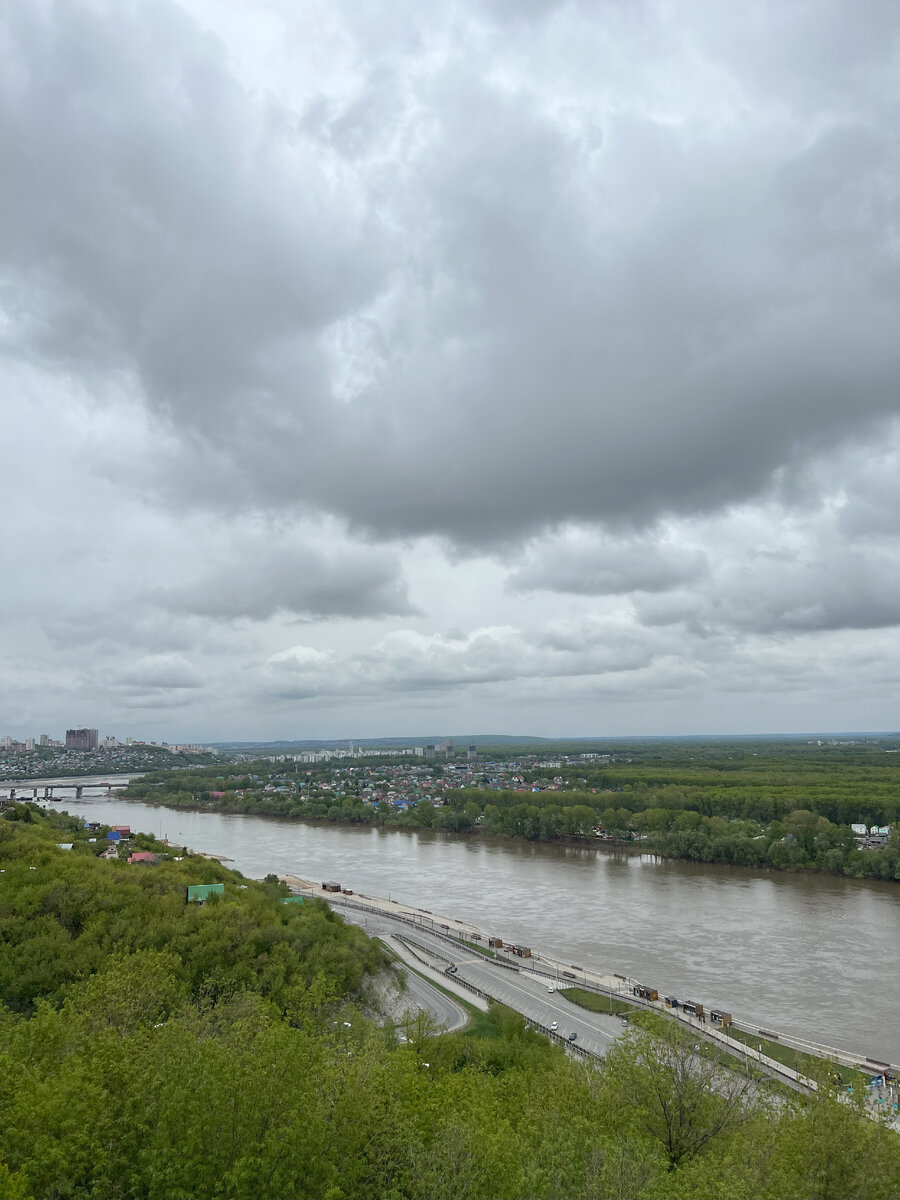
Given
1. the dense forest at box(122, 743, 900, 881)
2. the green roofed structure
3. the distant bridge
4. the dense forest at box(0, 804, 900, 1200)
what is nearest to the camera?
the dense forest at box(0, 804, 900, 1200)

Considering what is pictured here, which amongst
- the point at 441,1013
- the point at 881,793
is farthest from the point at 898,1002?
the point at 881,793

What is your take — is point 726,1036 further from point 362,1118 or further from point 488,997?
point 362,1118

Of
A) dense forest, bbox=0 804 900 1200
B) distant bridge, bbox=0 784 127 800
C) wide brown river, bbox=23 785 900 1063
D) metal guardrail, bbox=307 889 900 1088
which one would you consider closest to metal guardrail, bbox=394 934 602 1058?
metal guardrail, bbox=307 889 900 1088

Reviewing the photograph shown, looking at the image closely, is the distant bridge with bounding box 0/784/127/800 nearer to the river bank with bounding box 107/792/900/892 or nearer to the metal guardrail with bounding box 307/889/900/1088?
the river bank with bounding box 107/792/900/892

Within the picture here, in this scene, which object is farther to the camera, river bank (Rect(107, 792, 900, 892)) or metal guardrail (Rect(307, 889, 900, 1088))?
river bank (Rect(107, 792, 900, 892))

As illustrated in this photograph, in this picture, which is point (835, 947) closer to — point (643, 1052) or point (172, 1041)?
point (643, 1052)

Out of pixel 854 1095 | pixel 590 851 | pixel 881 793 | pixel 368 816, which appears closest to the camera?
pixel 854 1095

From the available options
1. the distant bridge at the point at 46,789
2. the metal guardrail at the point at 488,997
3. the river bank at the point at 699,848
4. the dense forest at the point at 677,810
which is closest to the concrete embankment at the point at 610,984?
the metal guardrail at the point at 488,997
